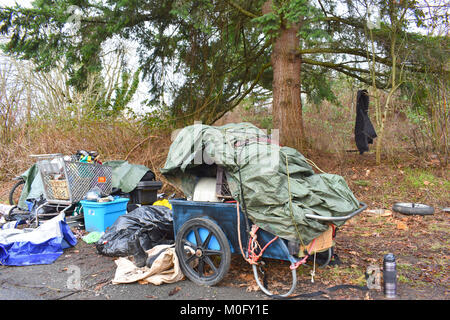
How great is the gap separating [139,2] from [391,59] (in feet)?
19.0

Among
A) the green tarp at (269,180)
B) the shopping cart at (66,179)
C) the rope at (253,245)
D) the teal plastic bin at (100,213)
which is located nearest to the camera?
the green tarp at (269,180)

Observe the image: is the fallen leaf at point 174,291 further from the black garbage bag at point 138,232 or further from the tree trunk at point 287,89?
the tree trunk at point 287,89

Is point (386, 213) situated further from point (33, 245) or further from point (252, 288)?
point (33, 245)

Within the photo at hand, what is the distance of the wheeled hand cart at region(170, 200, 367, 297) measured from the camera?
339 centimetres

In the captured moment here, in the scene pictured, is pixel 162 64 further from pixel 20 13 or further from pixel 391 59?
pixel 391 59

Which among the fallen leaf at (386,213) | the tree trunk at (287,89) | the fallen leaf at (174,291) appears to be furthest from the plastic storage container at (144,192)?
the fallen leaf at (386,213)

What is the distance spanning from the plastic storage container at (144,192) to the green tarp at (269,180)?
9.33ft

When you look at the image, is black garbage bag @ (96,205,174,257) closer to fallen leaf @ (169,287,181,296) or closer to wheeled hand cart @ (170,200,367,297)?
wheeled hand cart @ (170,200,367,297)

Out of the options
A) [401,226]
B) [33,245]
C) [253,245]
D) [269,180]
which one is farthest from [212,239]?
[401,226]

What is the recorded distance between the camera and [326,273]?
387 centimetres

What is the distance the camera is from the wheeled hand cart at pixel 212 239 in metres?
3.39

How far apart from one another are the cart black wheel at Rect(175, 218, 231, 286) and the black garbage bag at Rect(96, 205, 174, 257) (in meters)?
0.77

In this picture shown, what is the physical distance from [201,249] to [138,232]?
112cm
